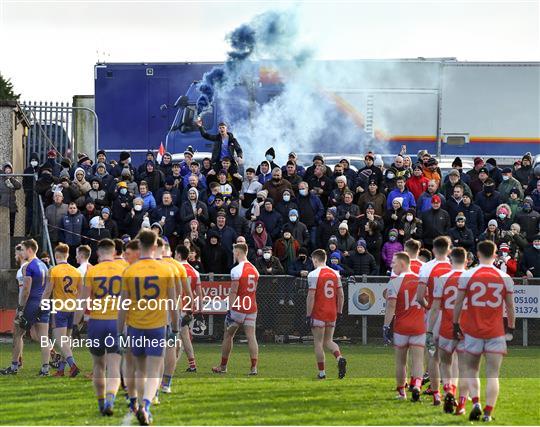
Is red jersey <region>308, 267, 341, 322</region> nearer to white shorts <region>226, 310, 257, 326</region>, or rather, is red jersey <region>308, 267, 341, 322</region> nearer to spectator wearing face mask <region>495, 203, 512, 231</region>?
white shorts <region>226, 310, 257, 326</region>

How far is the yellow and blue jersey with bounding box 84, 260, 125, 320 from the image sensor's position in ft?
49.9

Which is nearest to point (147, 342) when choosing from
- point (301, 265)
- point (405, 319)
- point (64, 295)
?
point (405, 319)

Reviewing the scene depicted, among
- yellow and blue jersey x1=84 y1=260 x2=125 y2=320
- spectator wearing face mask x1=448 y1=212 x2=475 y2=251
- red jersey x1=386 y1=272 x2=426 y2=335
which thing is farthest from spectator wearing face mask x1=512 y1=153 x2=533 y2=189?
yellow and blue jersey x1=84 y1=260 x2=125 y2=320

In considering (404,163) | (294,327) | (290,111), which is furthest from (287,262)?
(290,111)

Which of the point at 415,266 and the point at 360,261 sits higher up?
the point at 415,266

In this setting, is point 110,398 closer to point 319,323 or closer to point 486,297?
point 486,297

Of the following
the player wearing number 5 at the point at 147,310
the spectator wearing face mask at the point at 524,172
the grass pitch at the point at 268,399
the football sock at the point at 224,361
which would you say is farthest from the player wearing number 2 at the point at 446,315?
the spectator wearing face mask at the point at 524,172

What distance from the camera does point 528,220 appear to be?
25.8m

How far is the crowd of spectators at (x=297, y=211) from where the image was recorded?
25469 millimetres

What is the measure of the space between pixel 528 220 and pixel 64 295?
35.2ft

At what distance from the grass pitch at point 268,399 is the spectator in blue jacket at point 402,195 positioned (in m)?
4.77

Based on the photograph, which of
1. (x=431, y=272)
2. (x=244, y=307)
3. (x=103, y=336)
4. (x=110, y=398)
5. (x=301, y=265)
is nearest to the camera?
(x=110, y=398)

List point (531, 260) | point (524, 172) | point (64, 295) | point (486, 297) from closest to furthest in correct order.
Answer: point (486, 297)
point (64, 295)
point (531, 260)
point (524, 172)

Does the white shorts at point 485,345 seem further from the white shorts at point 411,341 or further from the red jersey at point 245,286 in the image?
the red jersey at point 245,286
